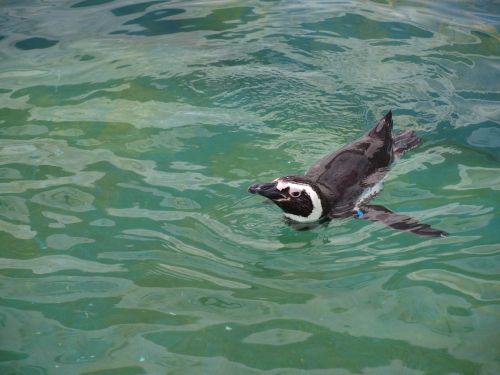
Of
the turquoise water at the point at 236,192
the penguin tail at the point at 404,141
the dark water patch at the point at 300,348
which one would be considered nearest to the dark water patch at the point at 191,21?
the turquoise water at the point at 236,192

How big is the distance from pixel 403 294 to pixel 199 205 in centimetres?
181

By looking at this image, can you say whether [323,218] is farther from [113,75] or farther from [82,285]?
[113,75]

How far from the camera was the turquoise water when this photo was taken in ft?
13.6

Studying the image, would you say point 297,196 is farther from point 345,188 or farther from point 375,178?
point 375,178

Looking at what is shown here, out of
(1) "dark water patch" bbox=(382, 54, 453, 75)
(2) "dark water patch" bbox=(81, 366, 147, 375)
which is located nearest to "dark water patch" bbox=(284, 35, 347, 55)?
(1) "dark water patch" bbox=(382, 54, 453, 75)

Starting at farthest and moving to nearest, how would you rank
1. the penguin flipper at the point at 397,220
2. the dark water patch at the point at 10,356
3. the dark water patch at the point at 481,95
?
the dark water patch at the point at 481,95 → the penguin flipper at the point at 397,220 → the dark water patch at the point at 10,356

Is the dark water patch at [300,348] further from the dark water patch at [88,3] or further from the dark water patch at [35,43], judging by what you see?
the dark water patch at [88,3]

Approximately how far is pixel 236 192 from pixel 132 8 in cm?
531

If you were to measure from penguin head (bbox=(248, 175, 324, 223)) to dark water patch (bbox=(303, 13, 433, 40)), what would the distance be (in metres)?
4.18

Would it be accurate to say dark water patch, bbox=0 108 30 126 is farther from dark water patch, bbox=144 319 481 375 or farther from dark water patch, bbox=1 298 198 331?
dark water patch, bbox=144 319 481 375

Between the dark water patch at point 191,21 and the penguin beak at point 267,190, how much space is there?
14.9 feet

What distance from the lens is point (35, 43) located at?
362 inches

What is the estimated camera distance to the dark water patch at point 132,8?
1005 cm

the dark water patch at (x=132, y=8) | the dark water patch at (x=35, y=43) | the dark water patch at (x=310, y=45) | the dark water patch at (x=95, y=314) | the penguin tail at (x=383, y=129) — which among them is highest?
the dark water patch at (x=132, y=8)
